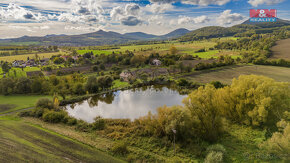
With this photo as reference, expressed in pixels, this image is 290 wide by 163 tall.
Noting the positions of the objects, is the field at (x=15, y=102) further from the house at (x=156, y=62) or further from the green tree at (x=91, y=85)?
the house at (x=156, y=62)

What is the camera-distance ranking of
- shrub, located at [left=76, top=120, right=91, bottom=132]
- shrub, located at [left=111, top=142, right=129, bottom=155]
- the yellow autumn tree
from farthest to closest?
shrub, located at [left=76, top=120, right=91, bottom=132] < the yellow autumn tree < shrub, located at [left=111, top=142, right=129, bottom=155]

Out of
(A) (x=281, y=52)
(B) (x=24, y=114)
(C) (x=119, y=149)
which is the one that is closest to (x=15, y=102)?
(B) (x=24, y=114)

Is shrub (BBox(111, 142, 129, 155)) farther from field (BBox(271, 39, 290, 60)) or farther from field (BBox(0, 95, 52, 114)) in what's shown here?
field (BBox(271, 39, 290, 60))

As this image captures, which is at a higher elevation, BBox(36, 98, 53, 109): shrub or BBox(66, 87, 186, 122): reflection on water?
BBox(36, 98, 53, 109): shrub

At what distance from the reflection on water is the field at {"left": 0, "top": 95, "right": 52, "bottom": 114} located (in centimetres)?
951

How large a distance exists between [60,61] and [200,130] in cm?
9290

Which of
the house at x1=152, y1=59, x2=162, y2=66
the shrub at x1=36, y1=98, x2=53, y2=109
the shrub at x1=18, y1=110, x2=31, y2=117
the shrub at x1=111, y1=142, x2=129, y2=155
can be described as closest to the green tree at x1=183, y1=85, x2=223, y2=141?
the shrub at x1=111, y1=142, x2=129, y2=155

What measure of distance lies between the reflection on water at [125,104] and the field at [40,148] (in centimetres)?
961

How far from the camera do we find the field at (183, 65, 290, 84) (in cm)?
5597

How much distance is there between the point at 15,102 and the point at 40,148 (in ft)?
86.4

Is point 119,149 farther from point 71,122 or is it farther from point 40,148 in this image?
point 71,122

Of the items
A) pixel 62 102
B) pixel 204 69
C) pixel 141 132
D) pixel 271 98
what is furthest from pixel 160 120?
pixel 204 69

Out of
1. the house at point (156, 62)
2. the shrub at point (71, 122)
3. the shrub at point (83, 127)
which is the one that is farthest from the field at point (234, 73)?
the shrub at point (71, 122)

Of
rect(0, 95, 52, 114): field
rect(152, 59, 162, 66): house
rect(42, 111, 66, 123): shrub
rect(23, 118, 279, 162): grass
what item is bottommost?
rect(23, 118, 279, 162): grass
